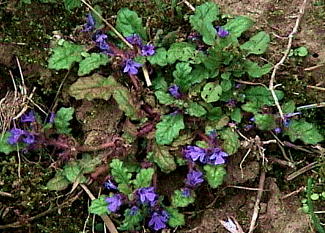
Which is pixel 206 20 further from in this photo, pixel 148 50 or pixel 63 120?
pixel 63 120

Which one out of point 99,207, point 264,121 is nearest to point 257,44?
point 264,121

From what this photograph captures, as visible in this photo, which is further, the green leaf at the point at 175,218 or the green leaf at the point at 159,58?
the green leaf at the point at 159,58

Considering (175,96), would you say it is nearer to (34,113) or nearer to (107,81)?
(107,81)

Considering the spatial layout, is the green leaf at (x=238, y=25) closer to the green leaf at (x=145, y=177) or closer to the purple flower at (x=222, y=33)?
the purple flower at (x=222, y=33)

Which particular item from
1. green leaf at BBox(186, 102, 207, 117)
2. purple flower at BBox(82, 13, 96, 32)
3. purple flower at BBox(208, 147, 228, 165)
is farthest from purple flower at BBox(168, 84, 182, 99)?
purple flower at BBox(82, 13, 96, 32)

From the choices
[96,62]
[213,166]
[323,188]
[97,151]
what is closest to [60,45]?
[96,62]

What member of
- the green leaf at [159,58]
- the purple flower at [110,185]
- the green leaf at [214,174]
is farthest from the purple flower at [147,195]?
the green leaf at [159,58]

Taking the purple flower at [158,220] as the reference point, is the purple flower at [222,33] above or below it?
above
